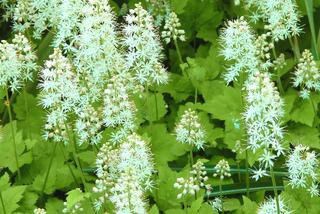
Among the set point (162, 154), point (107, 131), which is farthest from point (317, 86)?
point (107, 131)

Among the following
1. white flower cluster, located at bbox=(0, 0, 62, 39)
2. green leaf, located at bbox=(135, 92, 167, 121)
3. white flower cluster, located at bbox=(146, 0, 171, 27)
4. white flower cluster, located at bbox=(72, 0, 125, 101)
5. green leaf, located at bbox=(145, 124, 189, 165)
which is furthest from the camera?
white flower cluster, located at bbox=(146, 0, 171, 27)

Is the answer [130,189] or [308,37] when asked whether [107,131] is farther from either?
[308,37]

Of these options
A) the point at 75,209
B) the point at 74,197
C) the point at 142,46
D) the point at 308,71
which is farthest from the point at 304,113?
the point at 74,197

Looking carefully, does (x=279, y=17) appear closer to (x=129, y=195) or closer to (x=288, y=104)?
(x=288, y=104)

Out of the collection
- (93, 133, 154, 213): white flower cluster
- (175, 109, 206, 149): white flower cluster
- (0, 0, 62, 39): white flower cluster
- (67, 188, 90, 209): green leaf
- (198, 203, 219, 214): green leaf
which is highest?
(0, 0, 62, 39): white flower cluster

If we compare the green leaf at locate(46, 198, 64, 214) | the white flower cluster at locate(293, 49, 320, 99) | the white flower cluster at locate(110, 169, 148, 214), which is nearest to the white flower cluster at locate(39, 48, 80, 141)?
the green leaf at locate(46, 198, 64, 214)

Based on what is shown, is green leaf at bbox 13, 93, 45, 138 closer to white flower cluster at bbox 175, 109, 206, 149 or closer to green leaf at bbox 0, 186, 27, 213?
green leaf at bbox 0, 186, 27, 213
